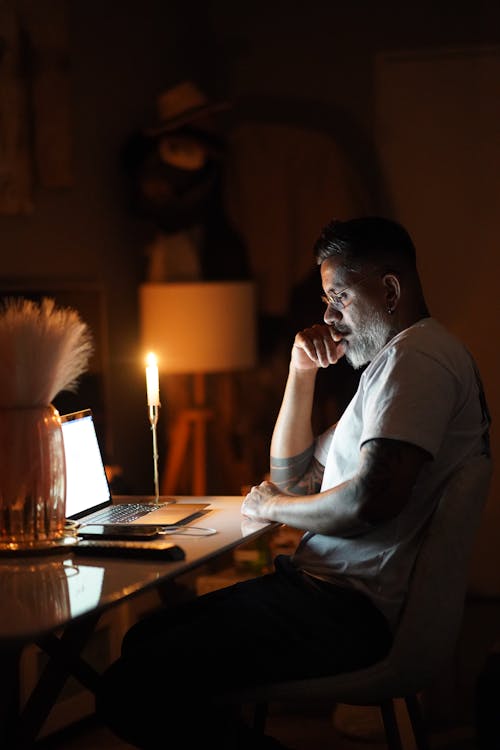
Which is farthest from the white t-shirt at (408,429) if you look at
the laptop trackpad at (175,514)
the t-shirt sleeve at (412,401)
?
the laptop trackpad at (175,514)

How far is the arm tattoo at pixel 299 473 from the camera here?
249cm

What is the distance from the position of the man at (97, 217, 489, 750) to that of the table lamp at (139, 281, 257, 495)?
1.84 m

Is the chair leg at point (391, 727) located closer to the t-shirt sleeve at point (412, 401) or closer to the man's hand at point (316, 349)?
the t-shirt sleeve at point (412, 401)

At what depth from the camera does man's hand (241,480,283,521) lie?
2127mm

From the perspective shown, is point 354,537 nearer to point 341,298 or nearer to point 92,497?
point 341,298

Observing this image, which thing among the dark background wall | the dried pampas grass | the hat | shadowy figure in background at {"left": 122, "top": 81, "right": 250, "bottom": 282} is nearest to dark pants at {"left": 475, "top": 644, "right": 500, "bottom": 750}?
the dried pampas grass

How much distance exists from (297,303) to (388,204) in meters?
0.59

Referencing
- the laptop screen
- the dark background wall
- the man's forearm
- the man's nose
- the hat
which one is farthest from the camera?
the hat

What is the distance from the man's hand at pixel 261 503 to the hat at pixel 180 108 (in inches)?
87.1

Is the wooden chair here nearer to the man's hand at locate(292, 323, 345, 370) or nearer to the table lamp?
the man's hand at locate(292, 323, 345, 370)

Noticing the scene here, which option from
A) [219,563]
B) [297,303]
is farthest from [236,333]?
[219,563]

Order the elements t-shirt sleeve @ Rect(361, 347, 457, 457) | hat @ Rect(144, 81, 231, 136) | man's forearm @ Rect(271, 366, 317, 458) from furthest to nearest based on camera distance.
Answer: hat @ Rect(144, 81, 231, 136) → man's forearm @ Rect(271, 366, 317, 458) → t-shirt sleeve @ Rect(361, 347, 457, 457)

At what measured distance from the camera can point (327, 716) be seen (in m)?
3.12

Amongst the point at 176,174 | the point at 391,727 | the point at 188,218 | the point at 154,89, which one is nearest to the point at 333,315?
the point at 391,727
